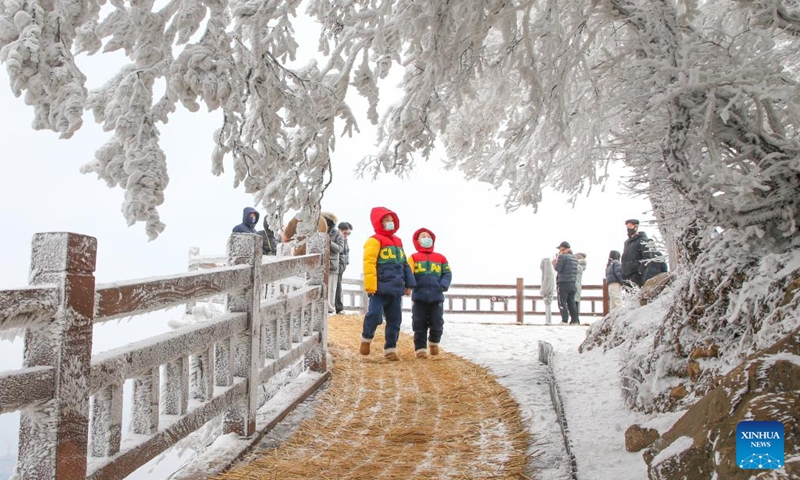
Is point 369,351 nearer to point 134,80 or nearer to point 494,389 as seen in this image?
point 494,389

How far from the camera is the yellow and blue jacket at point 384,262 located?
22.7 ft

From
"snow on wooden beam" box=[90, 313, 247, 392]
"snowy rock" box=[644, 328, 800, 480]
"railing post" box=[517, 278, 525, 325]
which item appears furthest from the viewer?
"railing post" box=[517, 278, 525, 325]

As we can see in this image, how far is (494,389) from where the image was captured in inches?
216

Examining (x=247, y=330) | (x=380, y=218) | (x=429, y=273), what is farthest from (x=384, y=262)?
(x=247, y=330)

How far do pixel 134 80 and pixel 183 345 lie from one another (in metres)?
1.40

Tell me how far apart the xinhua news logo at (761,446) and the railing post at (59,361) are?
260 centimetres

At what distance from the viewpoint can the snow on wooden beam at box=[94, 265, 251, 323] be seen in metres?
2.34

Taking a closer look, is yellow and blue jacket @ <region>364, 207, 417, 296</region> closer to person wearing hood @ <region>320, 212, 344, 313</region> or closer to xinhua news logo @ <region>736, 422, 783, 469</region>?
person wearing hood @ <region>320, 212, 344, 313</region>

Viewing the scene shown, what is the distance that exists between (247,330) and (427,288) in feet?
11.9

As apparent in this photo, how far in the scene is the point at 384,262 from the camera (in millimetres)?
7000

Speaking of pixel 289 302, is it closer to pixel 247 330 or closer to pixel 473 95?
pixel 247 330

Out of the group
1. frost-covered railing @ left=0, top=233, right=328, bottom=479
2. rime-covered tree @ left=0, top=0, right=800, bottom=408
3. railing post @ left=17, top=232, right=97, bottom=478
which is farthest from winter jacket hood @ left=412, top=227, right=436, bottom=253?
railing post @ left=17, top=232, right=97, bottom=478

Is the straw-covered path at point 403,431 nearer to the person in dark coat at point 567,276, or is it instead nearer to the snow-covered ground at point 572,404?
the snow-covered ground at point 572,404

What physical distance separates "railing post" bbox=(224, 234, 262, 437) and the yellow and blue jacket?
2.91 m
